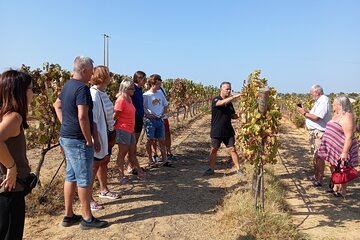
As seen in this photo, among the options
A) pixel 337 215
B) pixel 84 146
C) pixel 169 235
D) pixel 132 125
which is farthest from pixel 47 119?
pixel 337 215

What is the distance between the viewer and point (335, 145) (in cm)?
466

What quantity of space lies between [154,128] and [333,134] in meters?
2.89

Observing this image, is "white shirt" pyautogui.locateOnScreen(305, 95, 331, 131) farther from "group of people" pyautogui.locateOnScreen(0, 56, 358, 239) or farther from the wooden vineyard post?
the wooden vineyard post

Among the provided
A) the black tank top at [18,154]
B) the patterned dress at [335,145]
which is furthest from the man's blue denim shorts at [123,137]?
the patterned dress at [335,145]

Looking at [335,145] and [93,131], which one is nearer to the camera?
[93,131]

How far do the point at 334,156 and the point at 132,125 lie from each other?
2902mm

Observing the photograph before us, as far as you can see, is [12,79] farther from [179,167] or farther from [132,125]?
[179,167]

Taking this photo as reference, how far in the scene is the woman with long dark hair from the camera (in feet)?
7.14

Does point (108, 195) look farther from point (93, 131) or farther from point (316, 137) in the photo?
point (316, 137)

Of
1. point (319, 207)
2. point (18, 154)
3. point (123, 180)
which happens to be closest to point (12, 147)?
point (18, 154)

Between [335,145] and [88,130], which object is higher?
[88,130]

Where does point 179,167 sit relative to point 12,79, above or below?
below

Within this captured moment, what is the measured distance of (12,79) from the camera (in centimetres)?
224

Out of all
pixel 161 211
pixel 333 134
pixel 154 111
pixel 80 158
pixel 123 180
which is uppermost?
pixel 154 111
